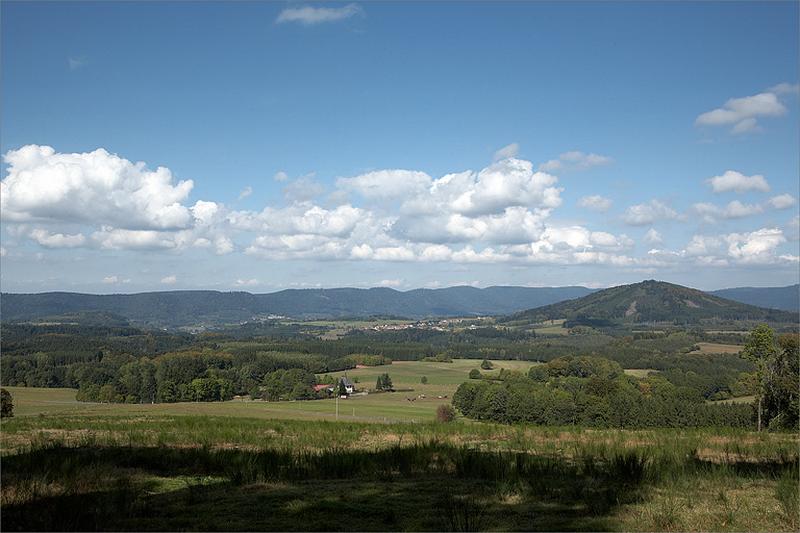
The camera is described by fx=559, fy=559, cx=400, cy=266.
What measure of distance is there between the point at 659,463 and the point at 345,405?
181ft

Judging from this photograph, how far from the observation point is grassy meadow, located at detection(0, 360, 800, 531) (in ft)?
20.8

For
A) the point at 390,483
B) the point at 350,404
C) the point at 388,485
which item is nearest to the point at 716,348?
the point at 350,404

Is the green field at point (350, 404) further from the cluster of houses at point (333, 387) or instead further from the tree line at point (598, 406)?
the tree line at point (598, 406)

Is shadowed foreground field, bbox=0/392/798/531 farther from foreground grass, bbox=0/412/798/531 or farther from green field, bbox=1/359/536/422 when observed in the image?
green field, bbox=1/359/536/422

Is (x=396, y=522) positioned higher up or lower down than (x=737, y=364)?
higher up

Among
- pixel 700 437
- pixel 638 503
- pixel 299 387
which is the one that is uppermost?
pixel 638 503

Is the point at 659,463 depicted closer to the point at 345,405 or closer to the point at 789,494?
the point at 789,494

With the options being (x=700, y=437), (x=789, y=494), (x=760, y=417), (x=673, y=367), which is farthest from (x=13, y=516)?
(x=673, y=367)

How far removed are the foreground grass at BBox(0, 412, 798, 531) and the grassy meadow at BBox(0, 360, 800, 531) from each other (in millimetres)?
27

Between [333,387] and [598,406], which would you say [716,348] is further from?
[598,406]

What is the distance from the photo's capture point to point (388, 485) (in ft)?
27.1

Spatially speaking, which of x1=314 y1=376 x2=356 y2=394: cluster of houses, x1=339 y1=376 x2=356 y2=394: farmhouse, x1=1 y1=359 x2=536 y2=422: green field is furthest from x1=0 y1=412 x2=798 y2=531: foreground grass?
x1=339 y1=376 x2=356 y2=394: farmhouse

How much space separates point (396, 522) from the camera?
6.34 m

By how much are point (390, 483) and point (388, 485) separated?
0.20 meters
